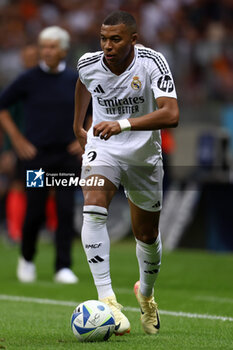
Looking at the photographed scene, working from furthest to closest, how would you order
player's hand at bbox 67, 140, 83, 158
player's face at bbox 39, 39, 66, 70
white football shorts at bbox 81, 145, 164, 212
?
player's face at bbox 39, 39, 66, 70 < player's hand at bbox 67, 140, 83, 158 < white football shorts at bbox 81, 145, 164, 212

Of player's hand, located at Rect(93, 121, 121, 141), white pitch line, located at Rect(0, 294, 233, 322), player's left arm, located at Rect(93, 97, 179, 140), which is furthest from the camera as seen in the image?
white pitch line, located at Rect(0, 294, 233, 322)

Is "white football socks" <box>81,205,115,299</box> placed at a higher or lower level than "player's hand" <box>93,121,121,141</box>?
lower

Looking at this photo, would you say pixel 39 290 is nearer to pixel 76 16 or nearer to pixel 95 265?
pixel 95 265

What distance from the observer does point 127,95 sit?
5.34m

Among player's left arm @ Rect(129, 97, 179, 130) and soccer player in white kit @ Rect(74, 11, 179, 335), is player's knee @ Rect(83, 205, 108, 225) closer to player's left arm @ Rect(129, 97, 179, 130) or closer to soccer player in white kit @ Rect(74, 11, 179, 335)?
soccer player in white kit @ Rect(74, 11, 179, 335)

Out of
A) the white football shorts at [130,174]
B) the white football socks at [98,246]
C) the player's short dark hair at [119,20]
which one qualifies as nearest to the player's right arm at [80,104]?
the white football shorts at [130,174]

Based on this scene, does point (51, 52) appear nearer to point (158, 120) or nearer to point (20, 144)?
point (20, 144)

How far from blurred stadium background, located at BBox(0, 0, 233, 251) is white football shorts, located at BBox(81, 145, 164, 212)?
754 cm

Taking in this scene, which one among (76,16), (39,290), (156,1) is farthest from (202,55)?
(39,290)

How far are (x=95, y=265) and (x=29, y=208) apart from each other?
4186 mm

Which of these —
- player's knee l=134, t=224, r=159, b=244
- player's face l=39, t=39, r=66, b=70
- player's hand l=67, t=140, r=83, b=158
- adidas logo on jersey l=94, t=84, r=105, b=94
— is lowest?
player's hand l=67, t=140, r=83, b=158

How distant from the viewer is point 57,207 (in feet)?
30.3

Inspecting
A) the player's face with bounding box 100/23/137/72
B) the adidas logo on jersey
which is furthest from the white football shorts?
the player's face with bounding box 100/23/137/72

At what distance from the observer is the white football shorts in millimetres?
5309
